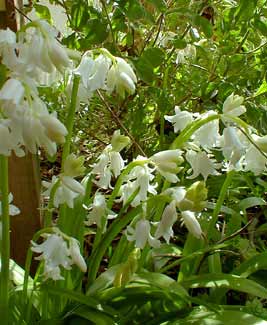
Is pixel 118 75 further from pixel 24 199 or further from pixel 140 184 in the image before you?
pixel 24 199

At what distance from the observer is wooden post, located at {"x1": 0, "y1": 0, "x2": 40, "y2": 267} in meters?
1.46

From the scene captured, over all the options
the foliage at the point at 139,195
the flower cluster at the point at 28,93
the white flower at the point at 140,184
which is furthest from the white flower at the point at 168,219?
the flower cluster at the point at 28,93

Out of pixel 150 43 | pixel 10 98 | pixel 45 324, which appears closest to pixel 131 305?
pixel 45 324

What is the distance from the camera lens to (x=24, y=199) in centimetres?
148

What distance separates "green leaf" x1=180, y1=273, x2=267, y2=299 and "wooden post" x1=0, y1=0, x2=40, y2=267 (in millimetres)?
490

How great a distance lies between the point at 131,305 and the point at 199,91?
675 millimetres

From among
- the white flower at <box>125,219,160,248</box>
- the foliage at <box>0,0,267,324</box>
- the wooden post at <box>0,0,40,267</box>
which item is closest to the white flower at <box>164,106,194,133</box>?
the foliage at <box>0,0,267,324</box>

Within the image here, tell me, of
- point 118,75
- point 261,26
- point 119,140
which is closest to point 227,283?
point 119,140

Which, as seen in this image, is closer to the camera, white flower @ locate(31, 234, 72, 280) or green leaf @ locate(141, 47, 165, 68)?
white flower @ locate(31, 234, 72, 280)

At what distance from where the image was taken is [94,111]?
2.00 meters

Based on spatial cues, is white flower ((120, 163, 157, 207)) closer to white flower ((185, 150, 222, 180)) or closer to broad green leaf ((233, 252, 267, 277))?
white flower ((185, 150, 222, 180))

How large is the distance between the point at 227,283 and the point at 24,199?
1.96 feet

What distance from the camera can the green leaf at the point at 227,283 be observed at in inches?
42.2

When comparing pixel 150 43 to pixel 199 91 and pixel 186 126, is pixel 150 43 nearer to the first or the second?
pixel 199 91
